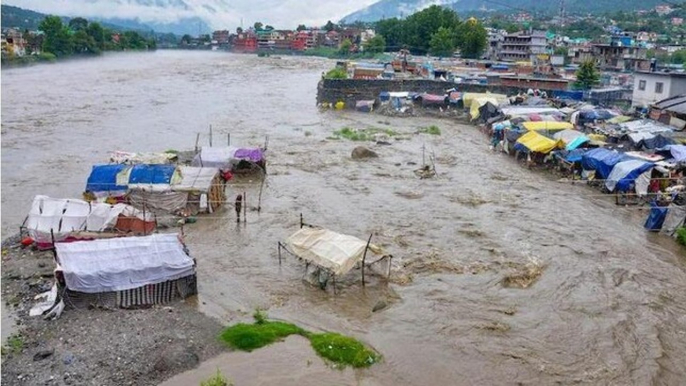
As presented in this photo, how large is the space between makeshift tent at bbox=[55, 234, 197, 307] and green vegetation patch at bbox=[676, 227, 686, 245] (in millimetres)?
14559

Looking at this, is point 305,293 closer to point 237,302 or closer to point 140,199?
point 237,302

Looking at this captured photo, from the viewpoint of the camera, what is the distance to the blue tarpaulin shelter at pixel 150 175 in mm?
19453

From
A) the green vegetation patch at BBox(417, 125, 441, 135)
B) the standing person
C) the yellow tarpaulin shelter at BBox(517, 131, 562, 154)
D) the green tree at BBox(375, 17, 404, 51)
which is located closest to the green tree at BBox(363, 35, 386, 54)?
the green tree at BBox(375, 17, 404, 51)

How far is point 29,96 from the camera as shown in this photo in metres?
47.6

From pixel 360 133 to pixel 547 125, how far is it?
38.1 ft

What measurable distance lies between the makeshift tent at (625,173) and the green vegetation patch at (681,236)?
371 cm

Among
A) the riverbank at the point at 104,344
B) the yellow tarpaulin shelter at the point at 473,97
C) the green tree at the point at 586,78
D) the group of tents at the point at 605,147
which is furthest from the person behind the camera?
the green tree at the point at 586,78

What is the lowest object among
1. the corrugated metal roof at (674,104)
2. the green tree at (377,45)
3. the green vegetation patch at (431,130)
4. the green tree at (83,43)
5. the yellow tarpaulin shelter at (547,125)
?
the green vegetation patch at (431,130)

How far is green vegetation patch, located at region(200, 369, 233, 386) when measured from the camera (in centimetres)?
1072

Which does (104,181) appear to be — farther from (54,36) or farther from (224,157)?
(54,36)

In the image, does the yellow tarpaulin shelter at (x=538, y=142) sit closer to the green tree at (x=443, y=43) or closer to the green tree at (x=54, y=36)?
the green tree at (x=443, y=43)

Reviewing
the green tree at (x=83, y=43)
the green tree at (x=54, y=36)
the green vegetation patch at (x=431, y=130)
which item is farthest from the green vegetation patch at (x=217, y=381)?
the green tree at (x=83, y=43)

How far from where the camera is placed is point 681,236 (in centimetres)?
1805

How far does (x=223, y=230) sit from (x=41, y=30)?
299ft
